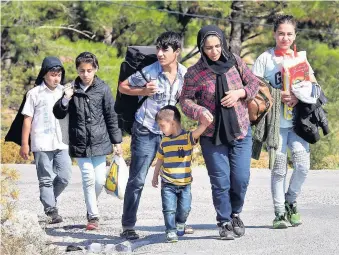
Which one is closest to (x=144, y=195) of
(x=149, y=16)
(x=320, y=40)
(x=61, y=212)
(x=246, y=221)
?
(x=61, y=212)

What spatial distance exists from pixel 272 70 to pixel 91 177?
1851 millimetres

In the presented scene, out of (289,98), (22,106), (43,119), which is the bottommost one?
(43,119)

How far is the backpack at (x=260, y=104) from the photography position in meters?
7.65

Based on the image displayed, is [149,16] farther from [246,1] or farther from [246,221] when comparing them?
[246,221]

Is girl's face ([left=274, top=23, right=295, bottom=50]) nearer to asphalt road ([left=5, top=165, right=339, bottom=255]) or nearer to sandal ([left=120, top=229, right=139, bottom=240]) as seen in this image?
asphalt road ([left=5, top=165, right=339, bottom=255])

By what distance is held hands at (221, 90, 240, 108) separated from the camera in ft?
24.1

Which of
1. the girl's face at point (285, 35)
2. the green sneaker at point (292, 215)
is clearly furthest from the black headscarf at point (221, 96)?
the green sneaker at point (292, 215)

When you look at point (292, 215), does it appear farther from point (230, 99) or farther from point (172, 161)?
point (230, 99)

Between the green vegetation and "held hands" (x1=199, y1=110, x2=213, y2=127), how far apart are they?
47.0ft

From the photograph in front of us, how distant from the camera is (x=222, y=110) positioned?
292 inches

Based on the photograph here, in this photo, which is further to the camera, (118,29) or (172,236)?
(118,29)

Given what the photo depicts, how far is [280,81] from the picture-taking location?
26.3ft

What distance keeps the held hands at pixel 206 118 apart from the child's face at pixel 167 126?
34 centimetres

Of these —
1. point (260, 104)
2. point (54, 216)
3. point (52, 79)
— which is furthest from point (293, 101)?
point (54, 216)
